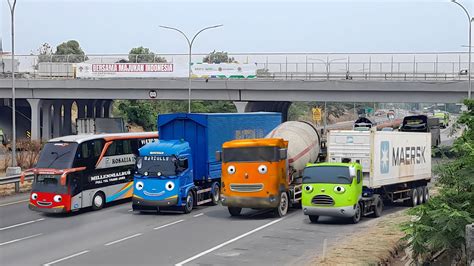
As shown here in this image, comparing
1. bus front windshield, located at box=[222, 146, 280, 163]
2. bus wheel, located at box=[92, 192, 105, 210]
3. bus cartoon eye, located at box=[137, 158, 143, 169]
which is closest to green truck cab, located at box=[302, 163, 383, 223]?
bus front windshield, located at box=[222, 146, 280, 163]

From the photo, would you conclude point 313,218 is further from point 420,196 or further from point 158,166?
point 420,196

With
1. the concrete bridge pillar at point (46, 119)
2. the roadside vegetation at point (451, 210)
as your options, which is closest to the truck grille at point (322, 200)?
the roadside vegetation at point (451, 210)

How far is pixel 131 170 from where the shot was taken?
2845 cm

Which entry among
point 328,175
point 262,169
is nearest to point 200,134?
point 262,169

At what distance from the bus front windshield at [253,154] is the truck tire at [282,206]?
1.55 m

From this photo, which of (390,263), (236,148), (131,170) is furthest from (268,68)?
(390,263)

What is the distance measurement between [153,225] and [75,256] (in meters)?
5.62

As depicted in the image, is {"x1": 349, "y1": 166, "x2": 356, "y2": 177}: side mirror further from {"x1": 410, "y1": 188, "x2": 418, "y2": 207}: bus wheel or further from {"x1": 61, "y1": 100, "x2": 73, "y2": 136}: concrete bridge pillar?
{"x1": 61, "y1": 100, "x2": 73, "y2": 136}: concrete bridge pillar

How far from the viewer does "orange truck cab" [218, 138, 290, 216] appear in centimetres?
2322

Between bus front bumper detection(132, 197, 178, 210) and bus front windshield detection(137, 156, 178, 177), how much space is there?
0.93 m

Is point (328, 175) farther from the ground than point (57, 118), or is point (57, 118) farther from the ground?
point (57, 118)

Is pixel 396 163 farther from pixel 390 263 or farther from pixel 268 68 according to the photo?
pixel 268 68

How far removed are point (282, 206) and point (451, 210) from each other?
10670mm

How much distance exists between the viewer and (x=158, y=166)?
2470 centimetres
